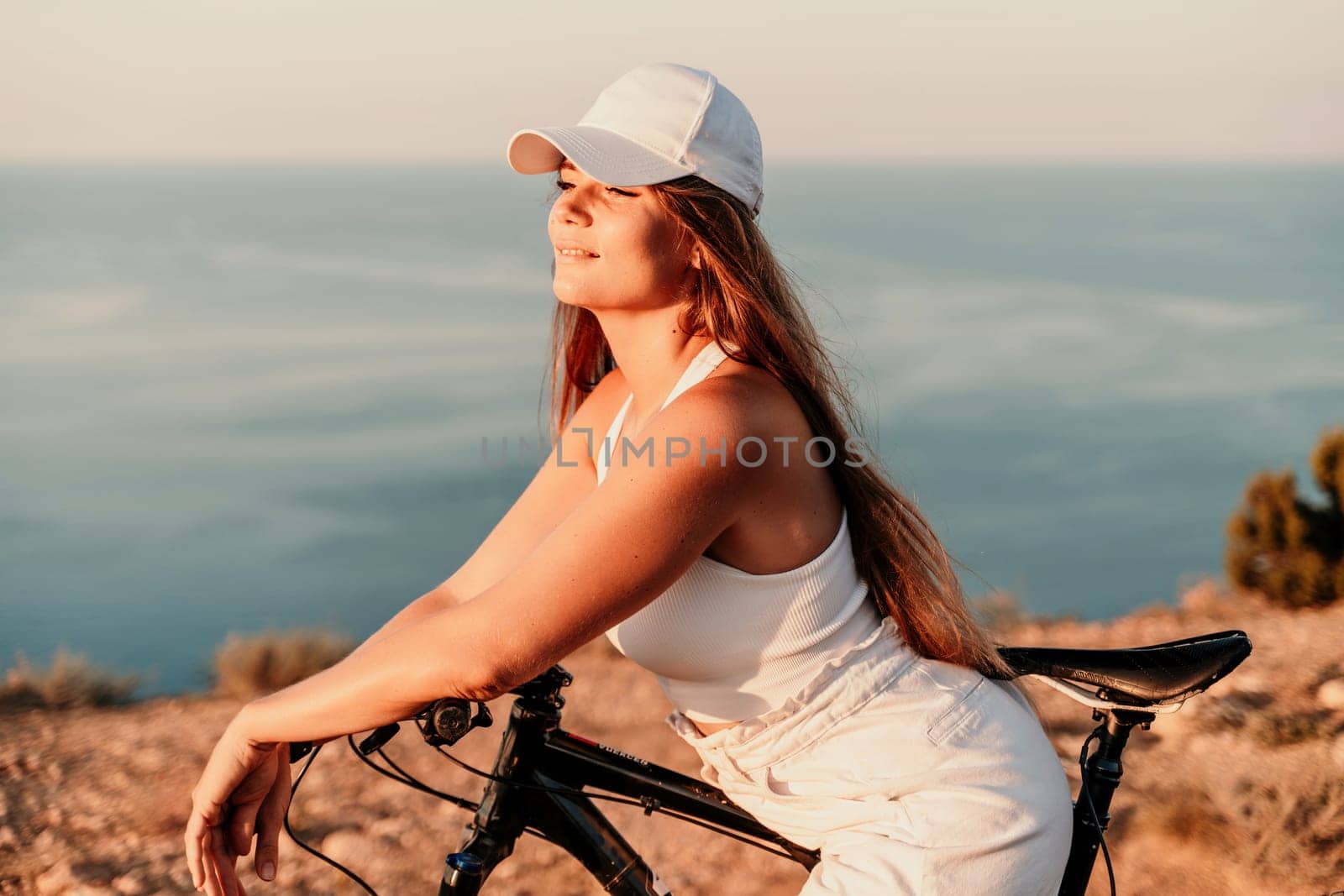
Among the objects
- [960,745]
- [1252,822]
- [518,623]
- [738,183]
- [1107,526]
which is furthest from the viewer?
[1107,526]

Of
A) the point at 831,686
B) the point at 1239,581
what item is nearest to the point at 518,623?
the point at 831,686

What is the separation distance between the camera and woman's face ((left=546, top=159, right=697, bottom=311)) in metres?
1.88

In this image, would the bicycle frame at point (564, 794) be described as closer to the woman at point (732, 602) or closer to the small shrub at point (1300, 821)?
the woman at point (732, 602)

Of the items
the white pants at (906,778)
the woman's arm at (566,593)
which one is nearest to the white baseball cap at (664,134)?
the woman's arm at (566,593)

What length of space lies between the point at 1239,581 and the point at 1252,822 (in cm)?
377

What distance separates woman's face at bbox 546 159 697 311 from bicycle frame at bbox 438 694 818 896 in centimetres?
68

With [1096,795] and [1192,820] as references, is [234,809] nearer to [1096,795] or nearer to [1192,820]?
[1096,795]

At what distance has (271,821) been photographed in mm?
1841

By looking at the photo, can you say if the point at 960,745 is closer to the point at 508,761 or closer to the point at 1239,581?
the point at 508,761

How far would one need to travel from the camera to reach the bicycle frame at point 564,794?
2033 millimetres

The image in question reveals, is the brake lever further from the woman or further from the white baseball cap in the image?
the white baseball cap

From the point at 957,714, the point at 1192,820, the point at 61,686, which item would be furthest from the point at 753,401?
the point at 61,686

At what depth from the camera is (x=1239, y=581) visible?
7.12 metres

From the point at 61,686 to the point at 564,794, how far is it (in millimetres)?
3777
